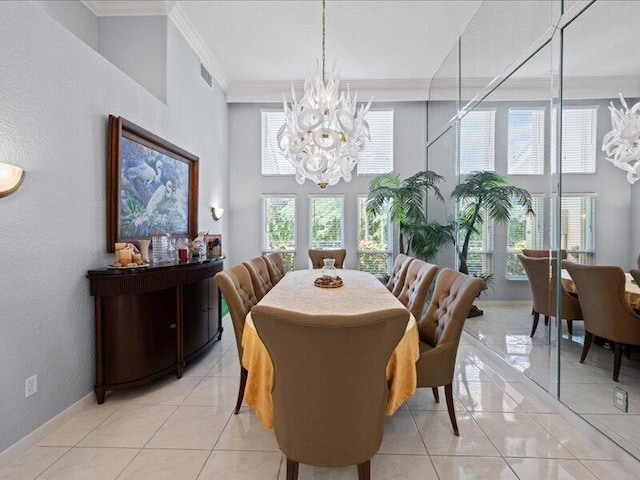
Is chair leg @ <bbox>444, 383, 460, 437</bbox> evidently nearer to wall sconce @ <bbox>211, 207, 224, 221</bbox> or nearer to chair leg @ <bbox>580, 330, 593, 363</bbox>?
chair leg @ <bbox>580, 330, 593, 363</bbox>

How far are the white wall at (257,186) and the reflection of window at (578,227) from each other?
152 inches

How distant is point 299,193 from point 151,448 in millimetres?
4689

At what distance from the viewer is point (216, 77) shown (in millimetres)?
5320

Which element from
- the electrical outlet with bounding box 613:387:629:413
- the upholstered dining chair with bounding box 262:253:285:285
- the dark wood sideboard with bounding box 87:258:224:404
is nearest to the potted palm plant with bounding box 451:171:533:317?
the electrical outlet with bounding box 613:387:629:413

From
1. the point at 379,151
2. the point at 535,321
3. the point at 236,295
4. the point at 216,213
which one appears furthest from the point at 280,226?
the point at 535,321

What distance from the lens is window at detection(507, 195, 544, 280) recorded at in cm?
279

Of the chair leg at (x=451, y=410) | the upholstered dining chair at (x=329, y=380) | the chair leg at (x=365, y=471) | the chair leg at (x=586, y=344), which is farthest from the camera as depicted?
the chair leg at (x=586, y=344)

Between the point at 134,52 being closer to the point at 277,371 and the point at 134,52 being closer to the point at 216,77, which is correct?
the point at 216,77

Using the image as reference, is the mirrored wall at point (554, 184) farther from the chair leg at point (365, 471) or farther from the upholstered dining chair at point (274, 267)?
the upholstered dining chair at point (274, 267)

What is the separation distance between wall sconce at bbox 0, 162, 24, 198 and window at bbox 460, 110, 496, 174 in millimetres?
3952

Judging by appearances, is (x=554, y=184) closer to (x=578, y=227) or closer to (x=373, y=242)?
(x=578, y=227)

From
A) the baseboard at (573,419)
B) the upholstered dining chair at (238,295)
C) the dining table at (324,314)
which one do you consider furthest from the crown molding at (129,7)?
the baseboard at (573,419)

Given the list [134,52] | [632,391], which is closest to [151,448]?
[632,391]

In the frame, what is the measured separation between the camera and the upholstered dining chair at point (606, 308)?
2053mm
